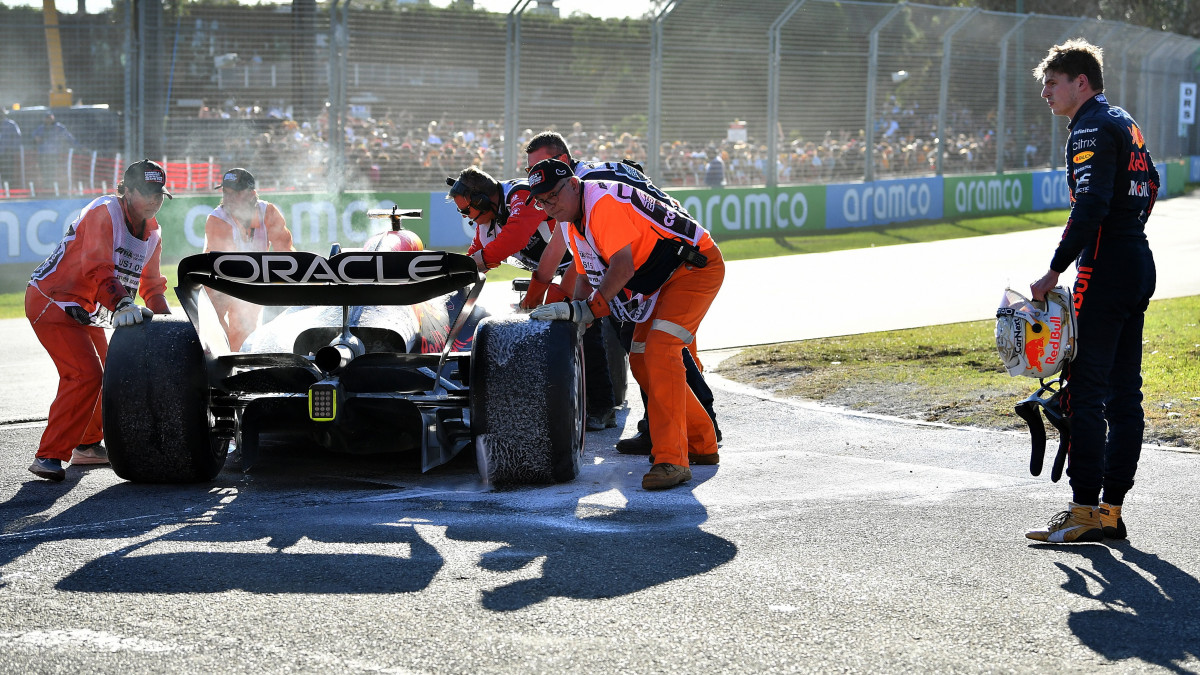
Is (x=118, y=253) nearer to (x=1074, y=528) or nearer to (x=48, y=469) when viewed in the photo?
(x=48, y=469)

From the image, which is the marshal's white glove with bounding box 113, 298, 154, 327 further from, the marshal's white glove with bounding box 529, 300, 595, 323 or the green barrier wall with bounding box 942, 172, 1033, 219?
the green barrier wall with bounding box 942, 172, 1033, 219

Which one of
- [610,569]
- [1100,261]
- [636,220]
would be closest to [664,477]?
[636,220]

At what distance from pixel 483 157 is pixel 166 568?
15096mm

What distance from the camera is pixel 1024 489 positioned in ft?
19.3

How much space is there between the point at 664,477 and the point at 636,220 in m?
1.20

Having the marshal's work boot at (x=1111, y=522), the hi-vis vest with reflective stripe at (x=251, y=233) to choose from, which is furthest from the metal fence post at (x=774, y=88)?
the marshal's work boot at (x=1111, y=522)

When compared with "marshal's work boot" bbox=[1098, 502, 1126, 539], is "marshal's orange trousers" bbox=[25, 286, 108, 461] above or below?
above

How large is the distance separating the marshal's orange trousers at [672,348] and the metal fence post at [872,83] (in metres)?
18.5

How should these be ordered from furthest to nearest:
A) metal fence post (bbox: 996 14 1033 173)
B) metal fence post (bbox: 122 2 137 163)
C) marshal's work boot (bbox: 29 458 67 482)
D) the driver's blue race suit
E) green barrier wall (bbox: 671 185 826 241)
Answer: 1. metal fence post (bbox: 996 14 1033 173)
2. green barrier wall (bbox: 671 185 826 241)
3. metal fence post (bbox: 122 2 137 163)
4. marshal's work boot (bbox: 29 458 67 482)
5. the driver's blue race suit

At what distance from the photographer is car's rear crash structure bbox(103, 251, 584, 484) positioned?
18.7ft

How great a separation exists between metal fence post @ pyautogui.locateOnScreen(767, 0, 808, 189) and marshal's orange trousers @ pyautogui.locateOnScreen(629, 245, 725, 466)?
55.1 ft

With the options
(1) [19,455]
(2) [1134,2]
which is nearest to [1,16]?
(1) [19,455]

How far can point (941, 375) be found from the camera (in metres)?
9.05

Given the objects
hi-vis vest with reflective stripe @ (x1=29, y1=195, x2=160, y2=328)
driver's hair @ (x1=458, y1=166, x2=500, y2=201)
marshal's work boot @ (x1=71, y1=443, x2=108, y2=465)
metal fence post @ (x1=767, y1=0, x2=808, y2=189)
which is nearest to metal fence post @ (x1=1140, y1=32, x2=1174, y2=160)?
metal fence post @ (x1=767, y1=0, x2=808, y2=189)
